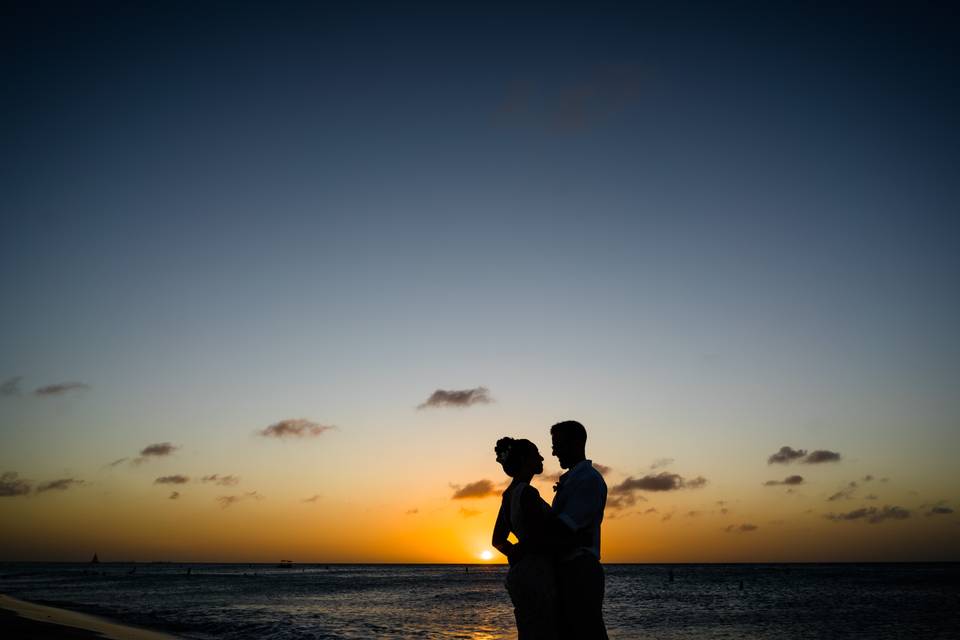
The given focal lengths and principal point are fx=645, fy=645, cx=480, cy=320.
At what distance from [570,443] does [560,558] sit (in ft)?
2.91

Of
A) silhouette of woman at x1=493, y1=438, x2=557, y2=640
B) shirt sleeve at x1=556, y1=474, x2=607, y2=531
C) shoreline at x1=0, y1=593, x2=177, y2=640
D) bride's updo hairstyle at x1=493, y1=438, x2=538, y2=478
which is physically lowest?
shoreline at x1=0, y1=593, x2=177, y2=640

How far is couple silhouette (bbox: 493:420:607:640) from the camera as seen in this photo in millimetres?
4820

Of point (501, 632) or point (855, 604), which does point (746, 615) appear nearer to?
point (855, 604)

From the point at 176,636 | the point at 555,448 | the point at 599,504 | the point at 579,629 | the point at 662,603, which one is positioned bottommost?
the point at 662,603

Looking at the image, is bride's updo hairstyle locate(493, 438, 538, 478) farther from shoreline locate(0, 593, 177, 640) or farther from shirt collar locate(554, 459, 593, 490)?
Result: shoreline locate(0, 593, 177, 640)

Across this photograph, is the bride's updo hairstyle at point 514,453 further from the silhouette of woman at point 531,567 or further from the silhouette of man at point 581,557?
the silhouette of man at point 581,557

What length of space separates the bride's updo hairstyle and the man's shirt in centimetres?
35

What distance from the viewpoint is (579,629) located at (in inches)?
191

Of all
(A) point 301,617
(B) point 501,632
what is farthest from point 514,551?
(A) point 301,617

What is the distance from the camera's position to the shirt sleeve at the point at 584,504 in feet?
15.9

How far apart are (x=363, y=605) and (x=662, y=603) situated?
24.7 metres

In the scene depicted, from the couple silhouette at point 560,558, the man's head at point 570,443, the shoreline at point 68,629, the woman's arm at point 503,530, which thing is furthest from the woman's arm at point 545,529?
the shoreline at point 68,629

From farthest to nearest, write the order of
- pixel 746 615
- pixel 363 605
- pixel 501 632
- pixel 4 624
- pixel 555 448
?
pixel 363 605, pixel 746 615, pixel 501 632, pixel 4 624, pixel 555 448

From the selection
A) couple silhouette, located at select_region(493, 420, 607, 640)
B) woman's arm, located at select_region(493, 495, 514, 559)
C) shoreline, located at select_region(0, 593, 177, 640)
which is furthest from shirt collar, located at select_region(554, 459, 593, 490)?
shoreline, located at select_region(0, 593, 177, 640)
